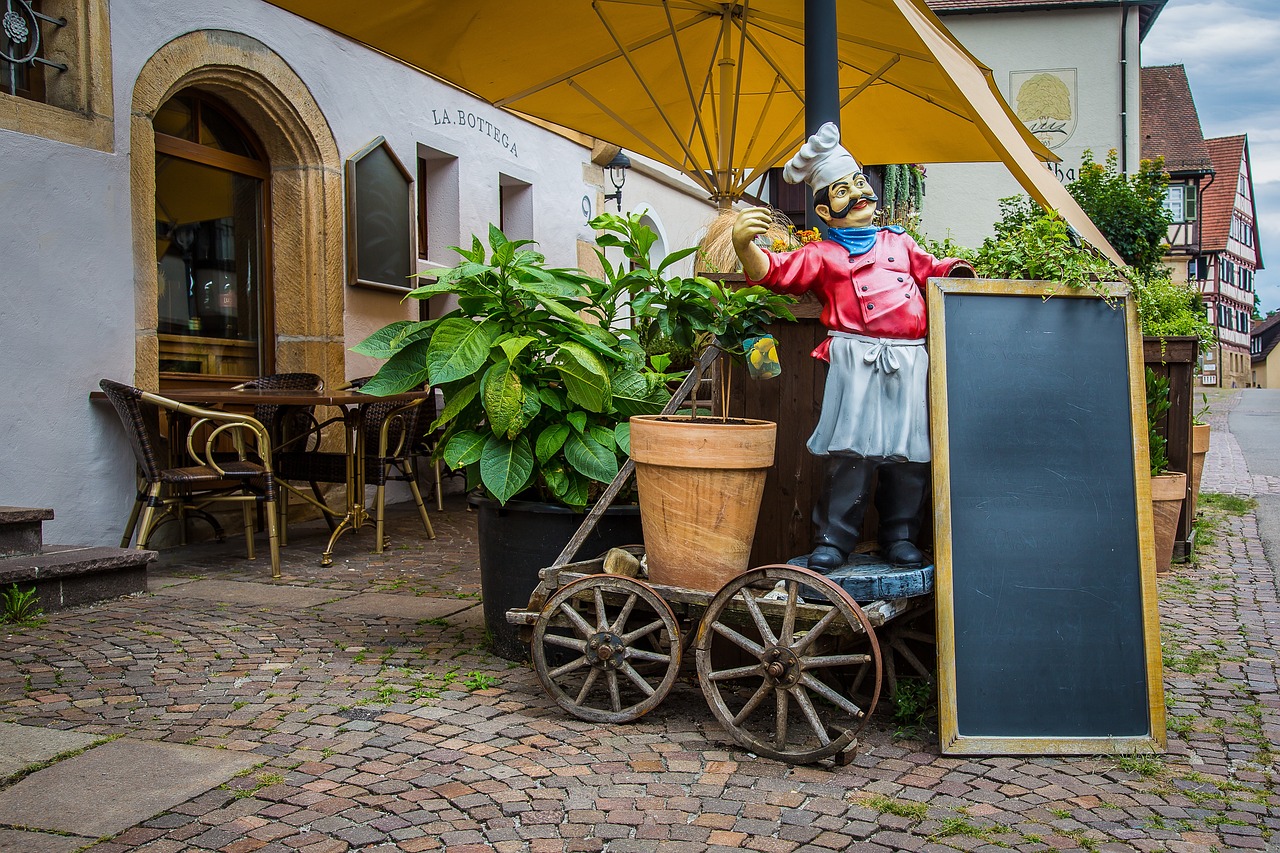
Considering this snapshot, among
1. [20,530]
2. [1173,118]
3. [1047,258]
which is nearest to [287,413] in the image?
[20,530]

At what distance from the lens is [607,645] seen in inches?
134

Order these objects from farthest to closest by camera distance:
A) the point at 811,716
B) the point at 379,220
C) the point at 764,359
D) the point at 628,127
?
the point at 379,220
the point at 628,127
the point at 764,359
the point at 811,716

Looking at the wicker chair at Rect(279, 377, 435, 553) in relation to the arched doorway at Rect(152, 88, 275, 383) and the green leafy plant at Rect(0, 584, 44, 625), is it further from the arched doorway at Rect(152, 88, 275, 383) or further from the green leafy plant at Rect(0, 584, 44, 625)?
the green leafy plant at Rect(0, 584, 44, 625)

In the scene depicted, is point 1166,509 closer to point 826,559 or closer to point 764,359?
point 826,559

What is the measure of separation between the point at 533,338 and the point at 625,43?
354 cm

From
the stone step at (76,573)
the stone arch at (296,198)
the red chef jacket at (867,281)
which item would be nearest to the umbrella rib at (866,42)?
the red chef jacket at (867,281)

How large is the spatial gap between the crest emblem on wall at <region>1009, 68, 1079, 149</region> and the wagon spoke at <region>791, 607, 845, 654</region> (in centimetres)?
2130

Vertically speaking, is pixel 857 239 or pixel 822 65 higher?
pixel 822 65

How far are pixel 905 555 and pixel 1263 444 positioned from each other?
13.5 metres

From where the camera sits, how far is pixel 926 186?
2353 cm

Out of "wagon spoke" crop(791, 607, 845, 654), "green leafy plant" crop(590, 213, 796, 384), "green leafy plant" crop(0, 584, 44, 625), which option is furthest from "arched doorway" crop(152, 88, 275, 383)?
"wagon spoke" crop(791, 607, 845, 654)

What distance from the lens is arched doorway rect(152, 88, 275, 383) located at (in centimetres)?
683

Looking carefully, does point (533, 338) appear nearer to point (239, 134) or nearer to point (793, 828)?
point (793, 828)

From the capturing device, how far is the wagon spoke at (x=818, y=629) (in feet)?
9.93
